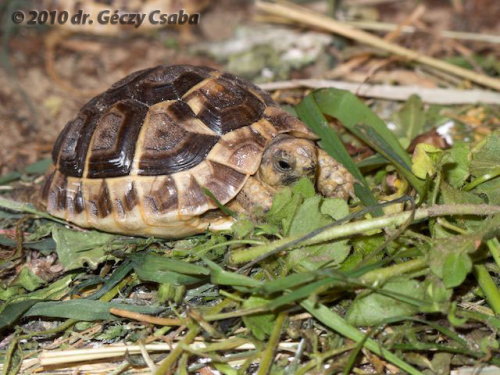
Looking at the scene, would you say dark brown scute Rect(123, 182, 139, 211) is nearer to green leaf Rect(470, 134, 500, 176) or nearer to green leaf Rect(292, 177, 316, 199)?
green leaf Rect(292, 177, 316, 199)

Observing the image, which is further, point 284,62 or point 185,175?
point 284,62

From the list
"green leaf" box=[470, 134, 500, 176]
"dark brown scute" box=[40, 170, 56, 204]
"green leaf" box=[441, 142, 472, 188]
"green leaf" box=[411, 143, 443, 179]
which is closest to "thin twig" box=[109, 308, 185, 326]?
"dark brown scute" box=[40, 170, 56, 204]

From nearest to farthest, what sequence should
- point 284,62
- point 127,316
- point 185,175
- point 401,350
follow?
1. point 401,350
2. point 127,316
3. point 185,175
4. point 284,62

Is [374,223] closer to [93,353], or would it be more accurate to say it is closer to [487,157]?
[487,157]

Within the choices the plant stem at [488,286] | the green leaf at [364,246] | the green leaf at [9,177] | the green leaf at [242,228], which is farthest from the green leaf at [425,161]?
the green leaf at [9,177]

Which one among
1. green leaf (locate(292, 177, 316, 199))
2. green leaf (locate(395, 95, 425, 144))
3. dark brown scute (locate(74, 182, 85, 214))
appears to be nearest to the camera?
→ green leaf (locate(292, 177, 316, 199))

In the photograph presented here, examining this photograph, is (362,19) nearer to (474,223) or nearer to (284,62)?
(284,62)

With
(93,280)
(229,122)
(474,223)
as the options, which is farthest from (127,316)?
(474,223)
